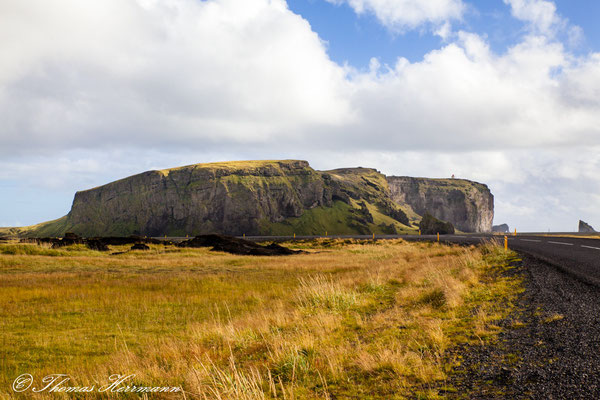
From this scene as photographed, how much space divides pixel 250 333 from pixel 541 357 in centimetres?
611

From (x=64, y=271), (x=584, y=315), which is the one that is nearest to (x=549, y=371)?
(x=584, y=315)

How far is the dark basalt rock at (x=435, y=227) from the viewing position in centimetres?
11044

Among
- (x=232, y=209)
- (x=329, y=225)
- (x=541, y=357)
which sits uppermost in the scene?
(x=232, y=209)

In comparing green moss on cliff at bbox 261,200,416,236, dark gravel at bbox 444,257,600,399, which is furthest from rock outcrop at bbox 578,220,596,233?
dark gravel at bbox 444,257,600,399

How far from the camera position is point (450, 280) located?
501 inches

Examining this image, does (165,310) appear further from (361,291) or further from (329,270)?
(329,270)

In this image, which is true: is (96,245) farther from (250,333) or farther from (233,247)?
(250,333)

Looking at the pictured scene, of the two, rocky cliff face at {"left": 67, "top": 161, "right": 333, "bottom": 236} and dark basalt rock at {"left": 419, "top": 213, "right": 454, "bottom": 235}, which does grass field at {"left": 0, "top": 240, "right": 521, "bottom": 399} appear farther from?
rocky cliff face at {"left": 67, "top": 161, "right": 333, "bottom": 236}

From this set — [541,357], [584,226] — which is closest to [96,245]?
[541,357]

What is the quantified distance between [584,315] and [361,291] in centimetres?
833

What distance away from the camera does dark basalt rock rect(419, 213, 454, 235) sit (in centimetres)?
11044

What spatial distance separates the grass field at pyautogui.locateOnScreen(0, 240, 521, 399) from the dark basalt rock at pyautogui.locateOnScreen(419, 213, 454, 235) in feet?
316

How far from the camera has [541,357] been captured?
562 cm

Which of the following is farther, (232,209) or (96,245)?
(232,209)
